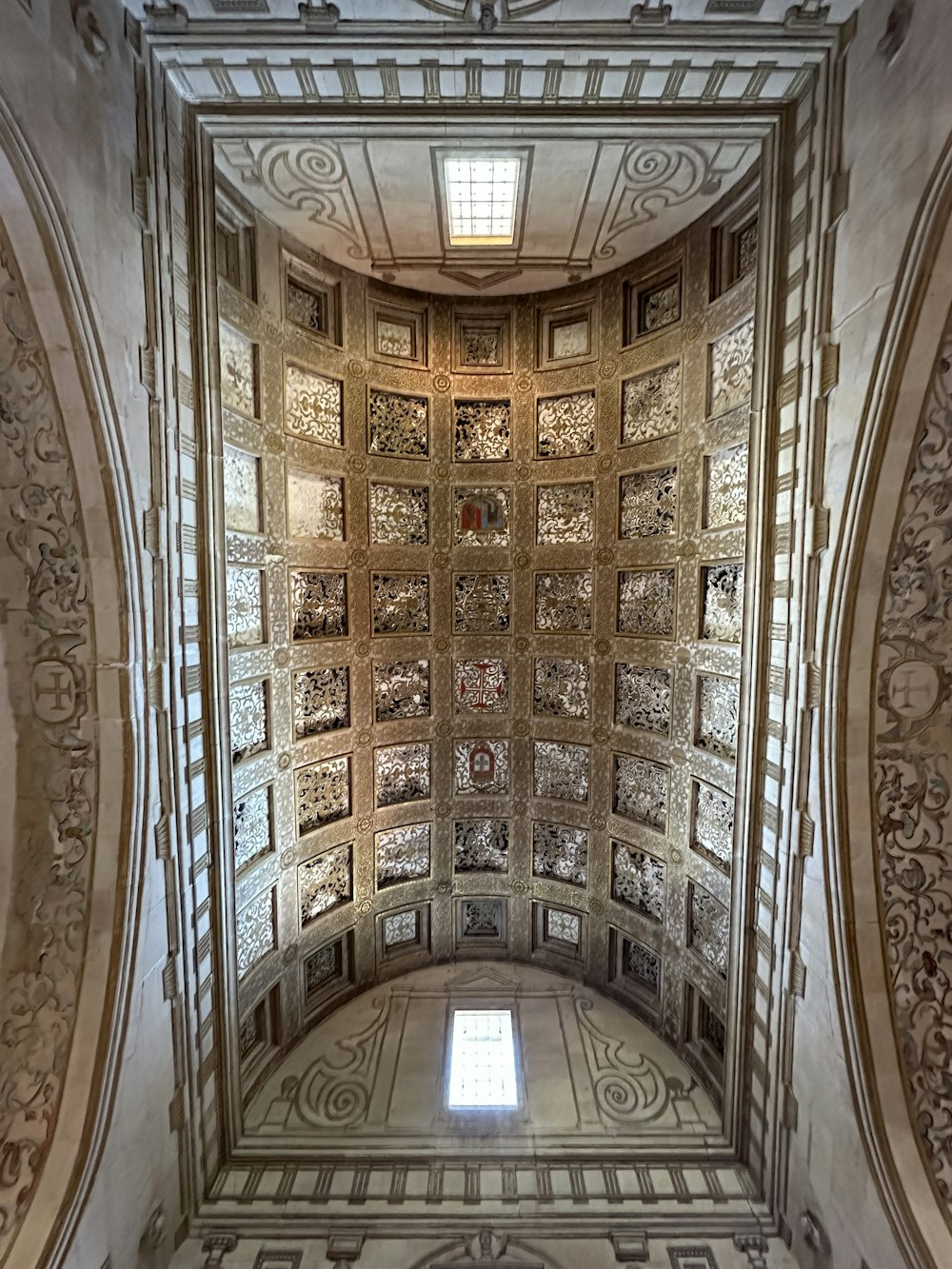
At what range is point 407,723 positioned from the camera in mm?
8430

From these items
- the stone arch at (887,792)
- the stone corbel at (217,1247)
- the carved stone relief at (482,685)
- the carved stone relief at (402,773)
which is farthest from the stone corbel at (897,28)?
the stone corbel at (217,1247)

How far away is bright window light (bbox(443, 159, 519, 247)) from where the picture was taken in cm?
632

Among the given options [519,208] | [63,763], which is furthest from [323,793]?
[519,208]

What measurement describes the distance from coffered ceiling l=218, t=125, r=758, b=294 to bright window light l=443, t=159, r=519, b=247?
0.18 metres

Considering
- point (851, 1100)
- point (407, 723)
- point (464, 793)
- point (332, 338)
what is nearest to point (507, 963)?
point (464, 793)

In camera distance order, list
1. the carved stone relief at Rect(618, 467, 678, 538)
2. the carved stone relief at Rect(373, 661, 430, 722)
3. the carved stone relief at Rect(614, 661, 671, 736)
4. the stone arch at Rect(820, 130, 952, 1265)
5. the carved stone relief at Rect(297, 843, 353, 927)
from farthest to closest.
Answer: the carved stone relief at Rect(373, 661, 430, 722) < the carved stone relief at Rect(297, 843, 353, 927) < the carved stone relief at Rect(614, 661, 671, 736) < the carved stone relief at Rect(618, 467, 678, 538) < the stone arch at Rect(820, 130, 952, 1265)

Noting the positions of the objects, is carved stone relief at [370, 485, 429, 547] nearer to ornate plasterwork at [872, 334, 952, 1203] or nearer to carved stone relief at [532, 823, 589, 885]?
carved stone relief at [532, 823, 589, 885]

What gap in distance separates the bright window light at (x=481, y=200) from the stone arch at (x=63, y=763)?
4.71m

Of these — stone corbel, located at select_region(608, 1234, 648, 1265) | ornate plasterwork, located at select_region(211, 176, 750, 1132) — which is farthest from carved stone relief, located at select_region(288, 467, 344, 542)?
stone corbel, located at select_region(608, 1234, 648, 1265)

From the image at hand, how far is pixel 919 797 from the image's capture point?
4711mm

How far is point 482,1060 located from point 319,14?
39.4 feet

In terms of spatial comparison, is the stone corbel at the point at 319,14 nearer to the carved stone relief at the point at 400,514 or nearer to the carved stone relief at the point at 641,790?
the carved stone relief at the point at 400,514

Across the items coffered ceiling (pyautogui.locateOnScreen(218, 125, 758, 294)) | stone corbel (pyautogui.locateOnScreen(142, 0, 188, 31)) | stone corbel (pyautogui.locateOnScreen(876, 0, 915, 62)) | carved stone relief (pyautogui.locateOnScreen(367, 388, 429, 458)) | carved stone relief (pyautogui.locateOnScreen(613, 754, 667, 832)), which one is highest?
stone corbel (pyautogui.locateOnScreen(142, 0, 188, 31))

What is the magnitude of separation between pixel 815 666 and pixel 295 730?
20.5ft
